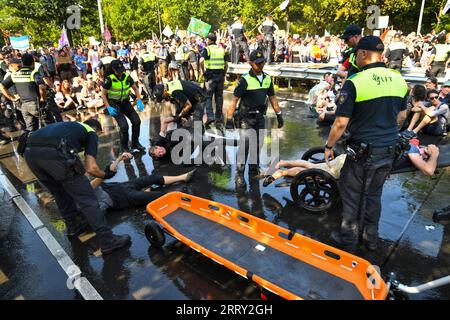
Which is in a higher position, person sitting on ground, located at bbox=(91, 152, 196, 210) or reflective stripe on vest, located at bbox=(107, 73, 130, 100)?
reflective stripe on vest, located at bbox=(107, 73, 130, 100)

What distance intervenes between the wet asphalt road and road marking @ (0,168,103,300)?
0.23 ft

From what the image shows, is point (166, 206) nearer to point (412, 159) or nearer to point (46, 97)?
point (412, 159)

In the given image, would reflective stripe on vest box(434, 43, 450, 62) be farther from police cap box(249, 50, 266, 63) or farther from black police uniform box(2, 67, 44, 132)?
black police uniform box(2, 67, 44, 132)

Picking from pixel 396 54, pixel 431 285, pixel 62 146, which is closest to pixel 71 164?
pixel 62 146

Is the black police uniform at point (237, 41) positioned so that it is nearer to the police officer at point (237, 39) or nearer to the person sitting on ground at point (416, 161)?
the police officer at point (237, 39)

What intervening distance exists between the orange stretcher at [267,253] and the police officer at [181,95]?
7.62 feet

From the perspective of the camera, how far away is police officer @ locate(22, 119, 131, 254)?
11.5 ft

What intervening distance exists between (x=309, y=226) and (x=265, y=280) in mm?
1670

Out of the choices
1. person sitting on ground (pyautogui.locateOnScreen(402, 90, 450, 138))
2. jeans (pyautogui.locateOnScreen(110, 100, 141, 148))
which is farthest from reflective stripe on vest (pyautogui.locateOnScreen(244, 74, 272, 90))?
person sitting on ground (pyautogui.locateOnScreen(402, 90, 450, 138))

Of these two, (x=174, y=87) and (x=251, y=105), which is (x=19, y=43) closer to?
(x=174, y=87)

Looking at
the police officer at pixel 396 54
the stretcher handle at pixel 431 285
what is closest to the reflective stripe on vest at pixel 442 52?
the police officer at pixel 396 54

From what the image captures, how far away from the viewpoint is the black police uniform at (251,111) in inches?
200

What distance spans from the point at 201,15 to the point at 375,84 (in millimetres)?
42856
